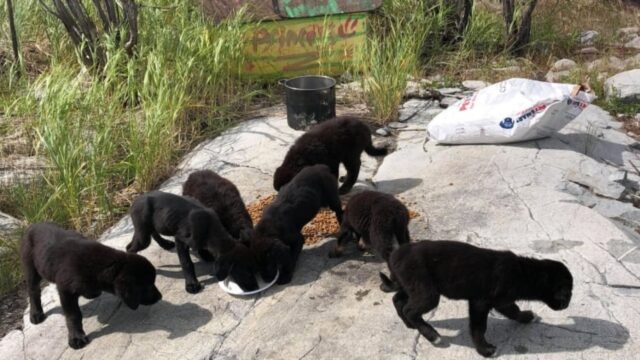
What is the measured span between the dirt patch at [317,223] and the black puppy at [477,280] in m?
1.54

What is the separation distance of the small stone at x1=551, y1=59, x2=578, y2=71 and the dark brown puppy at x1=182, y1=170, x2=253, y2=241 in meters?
6.64

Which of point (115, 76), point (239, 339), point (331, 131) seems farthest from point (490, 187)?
point (115, 76)

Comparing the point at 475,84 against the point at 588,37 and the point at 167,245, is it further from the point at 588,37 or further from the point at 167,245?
the point at 167,245

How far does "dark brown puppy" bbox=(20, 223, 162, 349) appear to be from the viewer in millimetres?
4199

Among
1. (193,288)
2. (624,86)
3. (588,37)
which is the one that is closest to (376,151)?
(193,288)

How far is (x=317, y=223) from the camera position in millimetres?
5641

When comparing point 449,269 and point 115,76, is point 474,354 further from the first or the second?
point 115,76

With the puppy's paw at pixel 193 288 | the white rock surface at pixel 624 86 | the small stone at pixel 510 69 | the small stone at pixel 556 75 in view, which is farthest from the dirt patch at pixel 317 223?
the small stone at pixel 556 75

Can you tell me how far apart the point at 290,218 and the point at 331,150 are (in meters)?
1.13

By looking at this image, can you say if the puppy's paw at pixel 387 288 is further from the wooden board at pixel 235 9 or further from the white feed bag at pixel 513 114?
the wooden board at pixel 235 9

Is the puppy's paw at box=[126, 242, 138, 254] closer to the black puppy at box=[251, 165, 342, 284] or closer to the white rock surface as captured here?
the black puppy at box=[251, 165, 342, 284]

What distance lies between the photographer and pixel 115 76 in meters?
7.57

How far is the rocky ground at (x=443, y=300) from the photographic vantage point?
13.3 feet

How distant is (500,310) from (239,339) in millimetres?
1692
